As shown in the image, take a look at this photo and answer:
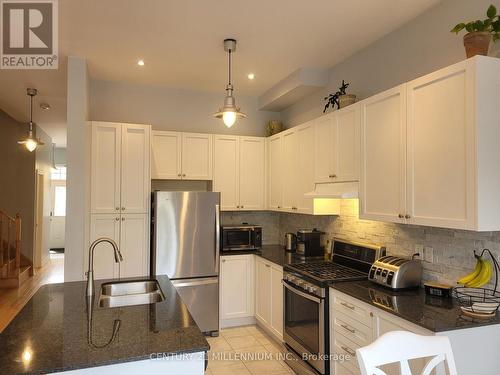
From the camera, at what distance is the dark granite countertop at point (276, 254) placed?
3.61 m

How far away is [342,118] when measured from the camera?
312cm

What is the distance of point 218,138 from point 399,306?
295 cm

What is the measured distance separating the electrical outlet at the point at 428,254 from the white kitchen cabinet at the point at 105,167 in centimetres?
294

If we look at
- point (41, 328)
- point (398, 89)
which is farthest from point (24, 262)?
point (398, 89)

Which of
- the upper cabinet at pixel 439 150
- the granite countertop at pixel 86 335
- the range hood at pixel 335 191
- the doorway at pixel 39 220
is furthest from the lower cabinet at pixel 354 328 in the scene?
the doorway at pixel 39 220

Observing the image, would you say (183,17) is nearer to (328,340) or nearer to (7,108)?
(328,340)

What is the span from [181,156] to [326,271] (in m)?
2.20

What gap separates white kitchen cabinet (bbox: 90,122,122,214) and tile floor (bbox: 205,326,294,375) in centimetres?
182

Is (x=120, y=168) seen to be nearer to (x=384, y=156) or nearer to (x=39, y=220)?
(x=384, y=156)

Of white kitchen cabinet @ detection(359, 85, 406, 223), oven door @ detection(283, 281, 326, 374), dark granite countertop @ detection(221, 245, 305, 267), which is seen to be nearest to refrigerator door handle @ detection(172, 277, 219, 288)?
dark granite countertop @ detection(221, 245, 305, 267)

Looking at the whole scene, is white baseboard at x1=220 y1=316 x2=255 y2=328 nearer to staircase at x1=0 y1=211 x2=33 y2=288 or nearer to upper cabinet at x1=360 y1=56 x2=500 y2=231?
upper cabinet at x1=360 y1=56 x2=500 y2=231

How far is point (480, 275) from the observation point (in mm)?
2102

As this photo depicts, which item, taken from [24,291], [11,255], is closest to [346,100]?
[24,291]

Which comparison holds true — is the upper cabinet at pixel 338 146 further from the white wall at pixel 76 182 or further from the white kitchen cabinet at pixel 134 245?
the white wall at pixel 76 182
